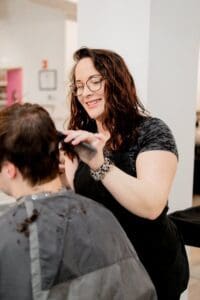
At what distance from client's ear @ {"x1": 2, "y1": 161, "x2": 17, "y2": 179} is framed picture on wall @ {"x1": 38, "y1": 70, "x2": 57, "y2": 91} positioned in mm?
5271

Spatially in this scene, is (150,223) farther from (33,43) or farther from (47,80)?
(33,43)

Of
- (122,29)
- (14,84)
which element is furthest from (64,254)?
(14,84)

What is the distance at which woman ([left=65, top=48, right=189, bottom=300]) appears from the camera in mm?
1374

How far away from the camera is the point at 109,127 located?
4.97 ft

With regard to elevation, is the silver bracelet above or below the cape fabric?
above

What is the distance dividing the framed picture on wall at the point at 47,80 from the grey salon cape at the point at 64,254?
530 centimetres

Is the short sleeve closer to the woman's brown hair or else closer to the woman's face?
the woman's brown hair

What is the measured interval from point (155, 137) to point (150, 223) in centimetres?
29

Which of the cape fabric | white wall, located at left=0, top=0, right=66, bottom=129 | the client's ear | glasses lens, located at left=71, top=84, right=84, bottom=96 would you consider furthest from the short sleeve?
white wall, located at left=0, top=0, right=66, bottom=129

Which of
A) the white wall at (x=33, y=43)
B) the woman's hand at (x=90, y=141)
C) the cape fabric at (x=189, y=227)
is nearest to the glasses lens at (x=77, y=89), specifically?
the woman's hand at (x=90, y=141)

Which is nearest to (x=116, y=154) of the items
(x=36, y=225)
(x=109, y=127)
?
(x=109, y=127)

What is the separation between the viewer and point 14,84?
700 centimetres

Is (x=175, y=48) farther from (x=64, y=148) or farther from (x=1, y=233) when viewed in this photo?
(x=1, y=233)

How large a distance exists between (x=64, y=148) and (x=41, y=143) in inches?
5.1
